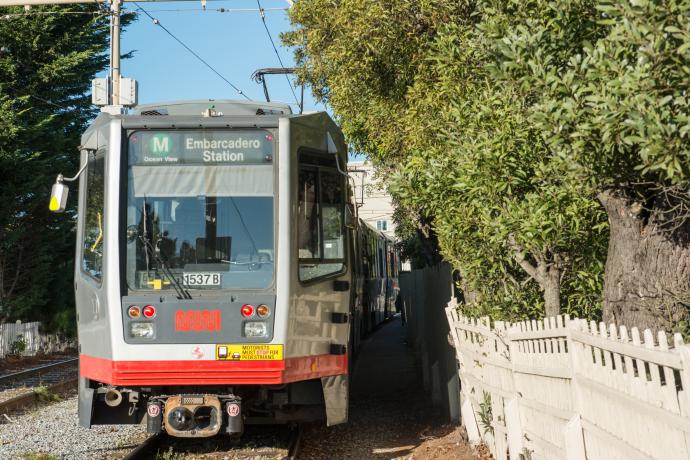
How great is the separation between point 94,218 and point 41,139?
46.2ft

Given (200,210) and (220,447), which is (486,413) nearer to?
(220,447)

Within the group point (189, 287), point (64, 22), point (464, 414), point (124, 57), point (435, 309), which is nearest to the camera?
point (189, 287)

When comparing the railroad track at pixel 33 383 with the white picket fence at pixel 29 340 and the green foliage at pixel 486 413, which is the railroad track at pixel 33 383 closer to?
the white picket fence at pixel 29 340

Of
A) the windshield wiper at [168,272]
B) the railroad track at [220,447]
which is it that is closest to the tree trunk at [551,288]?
the railroad track at [220,447]

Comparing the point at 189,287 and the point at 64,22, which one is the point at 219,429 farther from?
the point at 64,22

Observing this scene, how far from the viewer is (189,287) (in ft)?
27.7

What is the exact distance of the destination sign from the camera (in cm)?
869

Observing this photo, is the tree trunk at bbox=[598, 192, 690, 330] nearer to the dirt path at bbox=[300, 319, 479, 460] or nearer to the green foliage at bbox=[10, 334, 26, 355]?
the dirt path at bbox=[300, 319, 479, 460]

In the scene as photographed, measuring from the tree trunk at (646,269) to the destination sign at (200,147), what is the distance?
3.41m

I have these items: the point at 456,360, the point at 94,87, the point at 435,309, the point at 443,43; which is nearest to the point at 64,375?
the point at 94,87

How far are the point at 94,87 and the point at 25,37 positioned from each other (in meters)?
4.70

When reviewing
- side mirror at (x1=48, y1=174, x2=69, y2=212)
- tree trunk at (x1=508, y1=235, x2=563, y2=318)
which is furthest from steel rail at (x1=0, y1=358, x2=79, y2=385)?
tree trunk at (x1=508, y1=235, x2=563, y2=318)

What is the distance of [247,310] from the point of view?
27.4 ft

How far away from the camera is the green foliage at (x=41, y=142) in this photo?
20.9 meters
